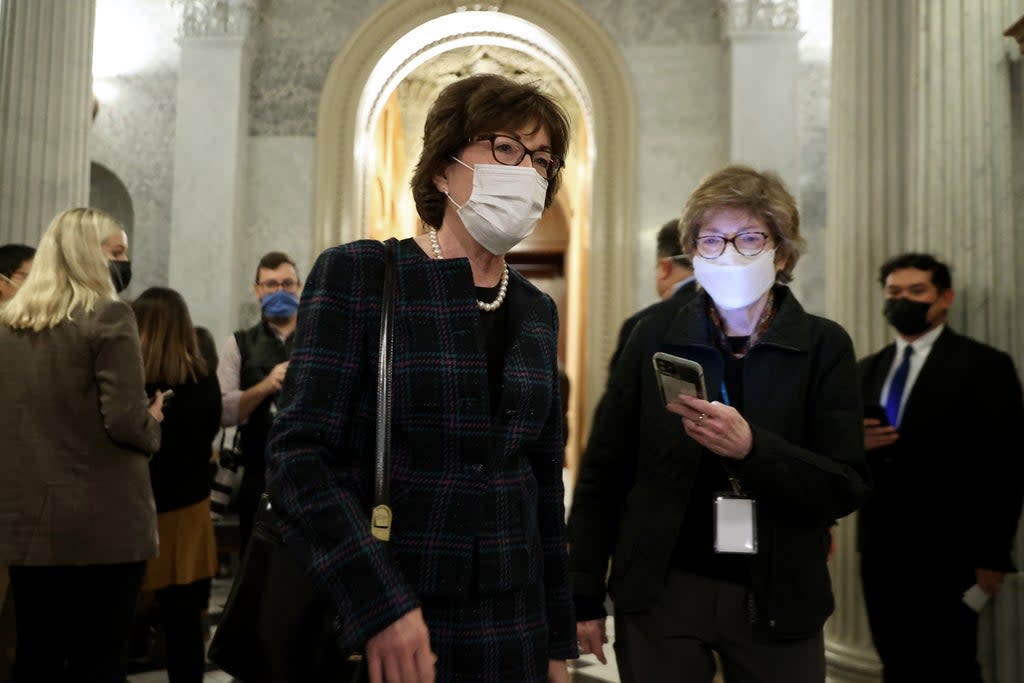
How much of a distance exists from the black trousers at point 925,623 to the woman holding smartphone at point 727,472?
5.60 feet

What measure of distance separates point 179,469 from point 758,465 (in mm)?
2616

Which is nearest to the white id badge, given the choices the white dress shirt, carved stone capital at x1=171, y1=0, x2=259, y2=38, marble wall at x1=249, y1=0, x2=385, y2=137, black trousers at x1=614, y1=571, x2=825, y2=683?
black trousers at x1=614, y1=571, x2=825, y2=683

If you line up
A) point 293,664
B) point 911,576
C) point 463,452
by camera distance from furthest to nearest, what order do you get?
point 911,576, point 463,452, point 293,664

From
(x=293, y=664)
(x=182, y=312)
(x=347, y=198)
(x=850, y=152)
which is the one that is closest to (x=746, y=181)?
(x=293, y=664)

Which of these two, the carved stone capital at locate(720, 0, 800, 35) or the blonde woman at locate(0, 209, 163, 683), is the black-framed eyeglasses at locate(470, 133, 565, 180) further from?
the carved stone capital at locate(720, 0, 800, 35)

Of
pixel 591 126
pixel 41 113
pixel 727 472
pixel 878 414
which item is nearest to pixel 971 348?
pixel 878 414

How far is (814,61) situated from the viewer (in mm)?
8289

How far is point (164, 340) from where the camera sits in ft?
11.8

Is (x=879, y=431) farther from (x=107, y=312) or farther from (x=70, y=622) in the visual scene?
(x=70, y=622)

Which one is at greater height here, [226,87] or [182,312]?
[226,87]

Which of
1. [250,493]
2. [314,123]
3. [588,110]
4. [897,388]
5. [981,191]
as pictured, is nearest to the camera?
[897,388]

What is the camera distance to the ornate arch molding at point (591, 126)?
830cm

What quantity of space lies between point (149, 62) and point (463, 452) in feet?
28.7

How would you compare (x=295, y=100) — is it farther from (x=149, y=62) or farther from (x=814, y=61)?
(x=814, y=61)
